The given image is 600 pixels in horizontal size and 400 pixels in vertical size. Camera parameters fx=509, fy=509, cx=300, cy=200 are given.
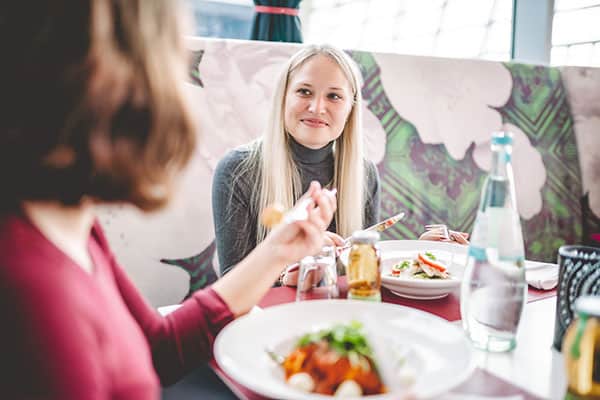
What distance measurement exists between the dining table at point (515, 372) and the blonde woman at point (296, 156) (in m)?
0.65

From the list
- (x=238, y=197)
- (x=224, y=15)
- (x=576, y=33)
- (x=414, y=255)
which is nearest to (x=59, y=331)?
(x=414, y=255)

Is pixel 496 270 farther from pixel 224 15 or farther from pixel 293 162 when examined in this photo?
pixel 224 15

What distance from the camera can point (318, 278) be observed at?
1061mm

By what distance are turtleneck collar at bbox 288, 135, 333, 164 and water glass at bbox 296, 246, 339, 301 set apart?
0.84m

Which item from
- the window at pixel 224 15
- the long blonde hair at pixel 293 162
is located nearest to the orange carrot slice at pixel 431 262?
the long blonde hair at pixel 293 162

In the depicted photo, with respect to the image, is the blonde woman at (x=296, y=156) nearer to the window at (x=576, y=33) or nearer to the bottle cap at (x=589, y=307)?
the bottle cap at (x=589, y=307)

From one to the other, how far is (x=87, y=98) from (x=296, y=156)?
4.49 feet

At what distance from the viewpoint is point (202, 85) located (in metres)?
1.93

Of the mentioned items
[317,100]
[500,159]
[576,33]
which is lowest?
[500,159]

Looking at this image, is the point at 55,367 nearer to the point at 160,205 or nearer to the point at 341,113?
the point at 160,205

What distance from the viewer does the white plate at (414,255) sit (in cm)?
110

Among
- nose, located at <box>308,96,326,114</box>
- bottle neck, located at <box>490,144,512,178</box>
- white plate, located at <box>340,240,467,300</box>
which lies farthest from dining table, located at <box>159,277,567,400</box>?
nose, located at <box>308,96,326,114</box>

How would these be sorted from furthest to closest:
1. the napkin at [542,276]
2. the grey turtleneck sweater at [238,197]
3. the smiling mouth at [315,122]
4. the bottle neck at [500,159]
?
the smiling mouth at [315,122], the grey turtleneck sweater at [238,197], the napkin at [542,276], the bottle neck at [500,159]

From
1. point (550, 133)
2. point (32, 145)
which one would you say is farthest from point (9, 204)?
point (550, 133)
